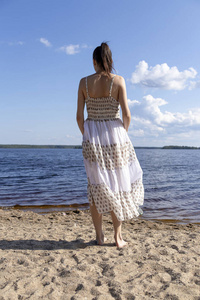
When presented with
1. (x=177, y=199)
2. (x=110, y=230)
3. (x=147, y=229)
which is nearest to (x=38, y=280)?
(x=110, y=230)

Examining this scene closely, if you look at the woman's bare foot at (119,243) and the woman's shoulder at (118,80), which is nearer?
the woman's shoulder at (118,80)

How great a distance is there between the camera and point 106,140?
3.64 meters

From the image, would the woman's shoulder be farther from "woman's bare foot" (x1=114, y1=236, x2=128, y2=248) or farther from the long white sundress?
"woman's bare foot" (x1=114, y1=236, x2=128, y2=248)

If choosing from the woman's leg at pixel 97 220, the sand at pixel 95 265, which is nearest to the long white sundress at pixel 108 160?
the woman's leg at pixel 97 220

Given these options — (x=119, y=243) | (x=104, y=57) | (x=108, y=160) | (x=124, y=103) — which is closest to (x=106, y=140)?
(x=108, y=160)

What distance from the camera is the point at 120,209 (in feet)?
11.7

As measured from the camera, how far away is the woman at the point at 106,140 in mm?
3555

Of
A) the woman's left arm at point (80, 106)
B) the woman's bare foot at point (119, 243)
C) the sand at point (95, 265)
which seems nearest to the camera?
the sand at point (95, 265)

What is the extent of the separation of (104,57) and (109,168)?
4.97 ft

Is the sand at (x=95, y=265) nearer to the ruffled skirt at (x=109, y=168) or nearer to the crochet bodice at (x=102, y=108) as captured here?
the ruffled skirt at (x=109, y=168)

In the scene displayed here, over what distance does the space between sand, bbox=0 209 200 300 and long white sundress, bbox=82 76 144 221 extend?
64 centimetres

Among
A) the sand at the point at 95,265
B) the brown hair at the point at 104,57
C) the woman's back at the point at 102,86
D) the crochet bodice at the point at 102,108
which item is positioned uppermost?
the brown hair at the point at 104,57

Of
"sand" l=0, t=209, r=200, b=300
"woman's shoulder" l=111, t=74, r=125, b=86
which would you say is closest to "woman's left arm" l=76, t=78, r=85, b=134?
"woman's shoulder" l=111, t=74, r=125, b=86

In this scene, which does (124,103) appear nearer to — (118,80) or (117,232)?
(118,80)
